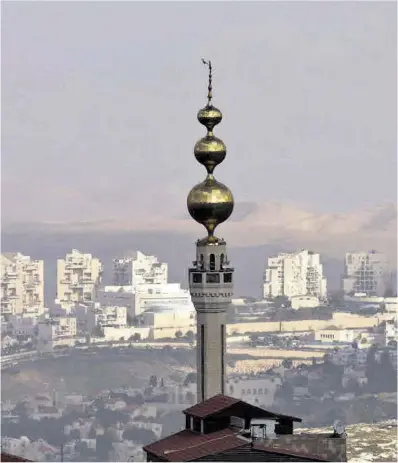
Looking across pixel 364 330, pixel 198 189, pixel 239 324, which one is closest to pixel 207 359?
pixel 198 189

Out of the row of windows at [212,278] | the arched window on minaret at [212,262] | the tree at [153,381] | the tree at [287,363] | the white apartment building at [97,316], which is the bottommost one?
the tree at [153,381]

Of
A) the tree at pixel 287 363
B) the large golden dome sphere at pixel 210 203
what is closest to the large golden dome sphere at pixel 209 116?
the large golden dome sphere at pixel 210 203

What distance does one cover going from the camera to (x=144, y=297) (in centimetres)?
7912

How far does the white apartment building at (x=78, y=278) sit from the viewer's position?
79.9 meters

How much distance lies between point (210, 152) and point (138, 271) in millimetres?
46365

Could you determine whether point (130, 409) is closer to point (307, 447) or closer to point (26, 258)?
point (26, 258)

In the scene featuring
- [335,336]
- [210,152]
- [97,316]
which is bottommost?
[335,336]

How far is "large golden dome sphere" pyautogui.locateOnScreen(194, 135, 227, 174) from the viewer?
99.7ft

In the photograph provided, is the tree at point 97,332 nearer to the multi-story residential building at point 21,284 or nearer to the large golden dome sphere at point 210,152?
the multi-story residential building at point 21,284

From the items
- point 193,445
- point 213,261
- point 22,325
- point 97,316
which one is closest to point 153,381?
point 97,316

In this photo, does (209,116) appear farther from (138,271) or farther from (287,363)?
(287,363)

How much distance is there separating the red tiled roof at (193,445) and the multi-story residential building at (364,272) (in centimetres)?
5223

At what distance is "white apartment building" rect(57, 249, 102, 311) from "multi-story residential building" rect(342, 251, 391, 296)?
9.12 m

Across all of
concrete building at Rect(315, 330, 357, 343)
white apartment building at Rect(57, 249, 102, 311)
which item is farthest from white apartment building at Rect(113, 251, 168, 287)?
concrete building at Rect(315, 330, 357, 343)
